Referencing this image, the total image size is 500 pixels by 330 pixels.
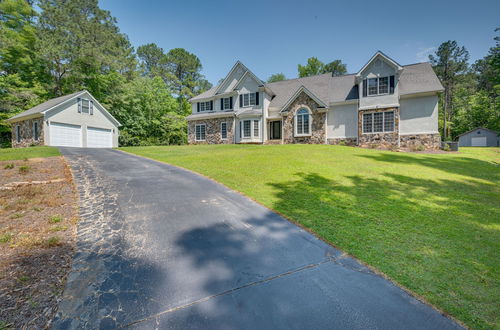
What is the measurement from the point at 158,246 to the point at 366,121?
64.3 feet

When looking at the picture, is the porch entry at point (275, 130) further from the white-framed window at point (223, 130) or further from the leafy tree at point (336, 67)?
the leafy tree at point (336, 67)

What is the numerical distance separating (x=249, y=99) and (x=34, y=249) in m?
21.2

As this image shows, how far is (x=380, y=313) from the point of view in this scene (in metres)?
2.21

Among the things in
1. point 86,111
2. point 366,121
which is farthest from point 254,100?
point 86,111

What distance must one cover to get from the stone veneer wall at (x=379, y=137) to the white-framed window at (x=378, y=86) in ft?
4.79

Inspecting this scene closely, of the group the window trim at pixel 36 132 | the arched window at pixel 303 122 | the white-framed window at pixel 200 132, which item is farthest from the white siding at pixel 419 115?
the window trim at pixel 36 132

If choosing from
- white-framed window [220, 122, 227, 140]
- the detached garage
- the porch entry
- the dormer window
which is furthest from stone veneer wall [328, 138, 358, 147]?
the detached garage

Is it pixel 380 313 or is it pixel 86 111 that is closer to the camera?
pixel 380 313

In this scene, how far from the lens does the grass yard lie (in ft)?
8.52

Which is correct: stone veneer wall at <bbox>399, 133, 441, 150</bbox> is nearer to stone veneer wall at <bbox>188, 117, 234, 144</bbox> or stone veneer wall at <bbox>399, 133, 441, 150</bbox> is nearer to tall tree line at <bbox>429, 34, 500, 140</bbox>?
stone veneer wall at <bbox>188, 117, 234, 144</bbox>

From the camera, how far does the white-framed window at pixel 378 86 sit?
18.0 m

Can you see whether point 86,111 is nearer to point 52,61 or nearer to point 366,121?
point 52,61

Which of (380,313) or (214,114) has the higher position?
(214,114)

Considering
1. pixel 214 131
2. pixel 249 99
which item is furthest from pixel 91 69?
pixel 249 99
